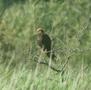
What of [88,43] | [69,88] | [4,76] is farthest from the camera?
[88,43]

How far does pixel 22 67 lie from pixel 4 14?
870cm

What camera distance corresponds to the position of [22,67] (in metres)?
Answer: 6.00

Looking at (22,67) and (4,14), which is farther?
(4,14)

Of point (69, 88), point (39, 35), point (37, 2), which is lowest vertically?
point (69, 88)

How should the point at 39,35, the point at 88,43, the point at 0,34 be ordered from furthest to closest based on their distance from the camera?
the point at 0,34, the point at 88,43, the point at 39,35

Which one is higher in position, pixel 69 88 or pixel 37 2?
pixel 37 2

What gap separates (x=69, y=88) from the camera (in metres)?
5.29

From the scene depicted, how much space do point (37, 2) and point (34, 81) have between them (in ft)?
28.3

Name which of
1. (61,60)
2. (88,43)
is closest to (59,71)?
(61,60)

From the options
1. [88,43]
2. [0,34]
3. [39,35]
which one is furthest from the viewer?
[0,34]

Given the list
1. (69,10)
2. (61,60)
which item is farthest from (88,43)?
(61,60)

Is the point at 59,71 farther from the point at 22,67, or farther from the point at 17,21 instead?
the point at 17,21

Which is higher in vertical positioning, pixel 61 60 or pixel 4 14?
pixel 4 14

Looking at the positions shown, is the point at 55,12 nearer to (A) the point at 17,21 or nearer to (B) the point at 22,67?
(A) the point at 17,21
